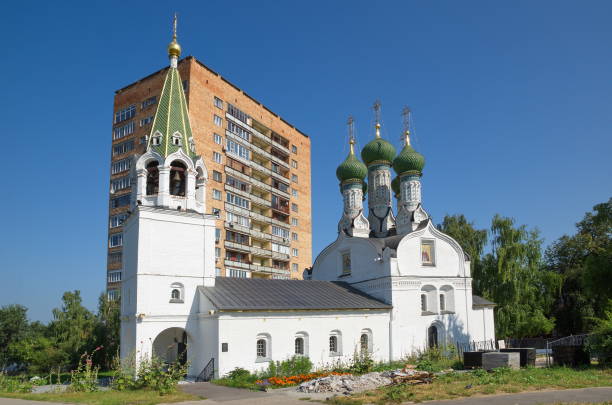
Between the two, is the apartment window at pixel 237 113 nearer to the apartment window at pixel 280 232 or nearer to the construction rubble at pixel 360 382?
the apartment window at pixel 280 232

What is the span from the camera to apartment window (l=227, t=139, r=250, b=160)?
44.6 metres

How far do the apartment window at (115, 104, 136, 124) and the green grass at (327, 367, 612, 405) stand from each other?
35.6 m

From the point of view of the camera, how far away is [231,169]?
44.2 metres

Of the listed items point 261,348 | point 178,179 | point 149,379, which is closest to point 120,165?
point 178,179

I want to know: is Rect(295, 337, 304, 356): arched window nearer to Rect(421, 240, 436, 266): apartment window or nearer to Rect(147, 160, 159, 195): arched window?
Rect(421, 240, 436, 266): apartment window

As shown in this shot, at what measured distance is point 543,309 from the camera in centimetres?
3600

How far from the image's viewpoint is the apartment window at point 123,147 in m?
43.2

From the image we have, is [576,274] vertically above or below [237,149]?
below

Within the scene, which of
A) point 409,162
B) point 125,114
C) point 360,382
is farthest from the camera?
point 125,114

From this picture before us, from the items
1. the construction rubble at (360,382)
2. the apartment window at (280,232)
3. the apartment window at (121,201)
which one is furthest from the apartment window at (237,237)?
the construction rubble at (360,382)

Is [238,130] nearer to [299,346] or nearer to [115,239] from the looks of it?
[115,239]

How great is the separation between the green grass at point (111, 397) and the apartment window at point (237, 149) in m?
30.6

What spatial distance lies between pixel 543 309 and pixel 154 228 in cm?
2761

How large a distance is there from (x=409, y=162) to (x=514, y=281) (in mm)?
10365
